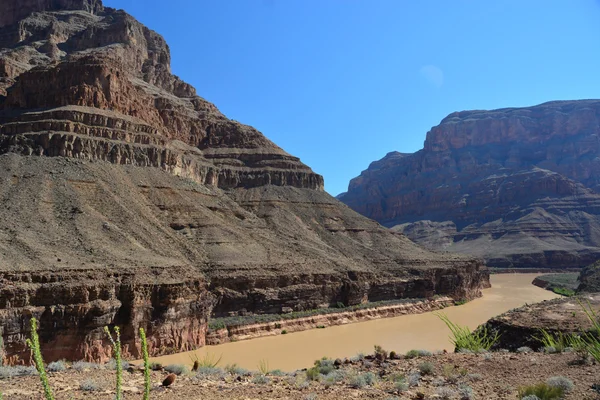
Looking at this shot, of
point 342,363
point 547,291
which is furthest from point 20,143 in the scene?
point 547,291

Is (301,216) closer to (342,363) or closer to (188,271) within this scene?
(188,271)

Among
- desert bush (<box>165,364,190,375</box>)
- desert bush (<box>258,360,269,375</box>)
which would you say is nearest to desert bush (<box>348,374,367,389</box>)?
desert bush (<box>258,360,269,375</box>)

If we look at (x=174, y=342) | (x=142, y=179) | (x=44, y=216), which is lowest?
(x=174, y=342)

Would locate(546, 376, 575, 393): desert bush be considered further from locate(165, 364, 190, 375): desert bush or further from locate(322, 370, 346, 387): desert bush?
locate(165, 364, 190, 375): desert bush

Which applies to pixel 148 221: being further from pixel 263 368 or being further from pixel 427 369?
pixel 427 369

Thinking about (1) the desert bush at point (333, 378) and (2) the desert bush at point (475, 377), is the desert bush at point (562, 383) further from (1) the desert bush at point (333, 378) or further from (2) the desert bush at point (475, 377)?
(1) the desert bush at point (333, 378)

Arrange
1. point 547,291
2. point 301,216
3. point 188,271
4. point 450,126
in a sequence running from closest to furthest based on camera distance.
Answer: point 188,271 → point 301,216 → point 547,291 → point 450,126

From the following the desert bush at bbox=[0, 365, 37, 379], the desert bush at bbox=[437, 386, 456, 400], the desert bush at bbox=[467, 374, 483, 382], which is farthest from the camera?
the desert bush at bbox=[0, 365, 37, 379]
